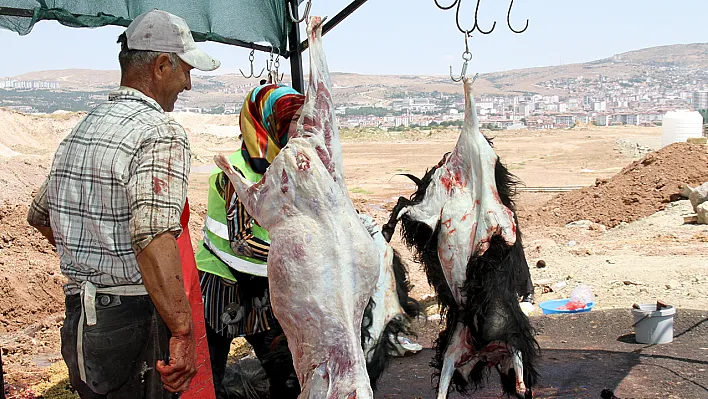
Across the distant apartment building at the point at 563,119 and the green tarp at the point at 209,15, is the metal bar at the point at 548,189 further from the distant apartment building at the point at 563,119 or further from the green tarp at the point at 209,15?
the distant apartment building at the point at 563,119

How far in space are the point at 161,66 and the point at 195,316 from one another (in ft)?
2.95

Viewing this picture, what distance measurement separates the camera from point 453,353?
3432mm

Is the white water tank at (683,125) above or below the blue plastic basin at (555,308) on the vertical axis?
above

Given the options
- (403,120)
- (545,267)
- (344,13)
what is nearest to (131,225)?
(344,13)

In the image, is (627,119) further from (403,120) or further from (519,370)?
(519,370)

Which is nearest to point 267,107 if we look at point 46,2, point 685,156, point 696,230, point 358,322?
point 358,322

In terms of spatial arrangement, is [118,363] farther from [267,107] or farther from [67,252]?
[267,107]

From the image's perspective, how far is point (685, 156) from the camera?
13039 mm

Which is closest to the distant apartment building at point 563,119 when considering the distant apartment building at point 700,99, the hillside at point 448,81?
the distant apartment building at point 700,99

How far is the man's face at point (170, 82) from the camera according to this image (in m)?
2.48

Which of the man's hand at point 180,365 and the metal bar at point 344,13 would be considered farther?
the metal bar at point 344,13

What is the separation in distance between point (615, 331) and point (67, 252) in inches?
174

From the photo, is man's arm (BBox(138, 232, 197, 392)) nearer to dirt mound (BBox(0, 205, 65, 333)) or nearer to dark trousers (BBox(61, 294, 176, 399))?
dark trousers (BBox(61, 294, 176, 399))

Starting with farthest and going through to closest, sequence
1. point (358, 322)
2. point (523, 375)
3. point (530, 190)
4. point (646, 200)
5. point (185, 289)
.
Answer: point (530, 190), point (646, 200), point (523, 375), point (185, 289), point (358, 322)
